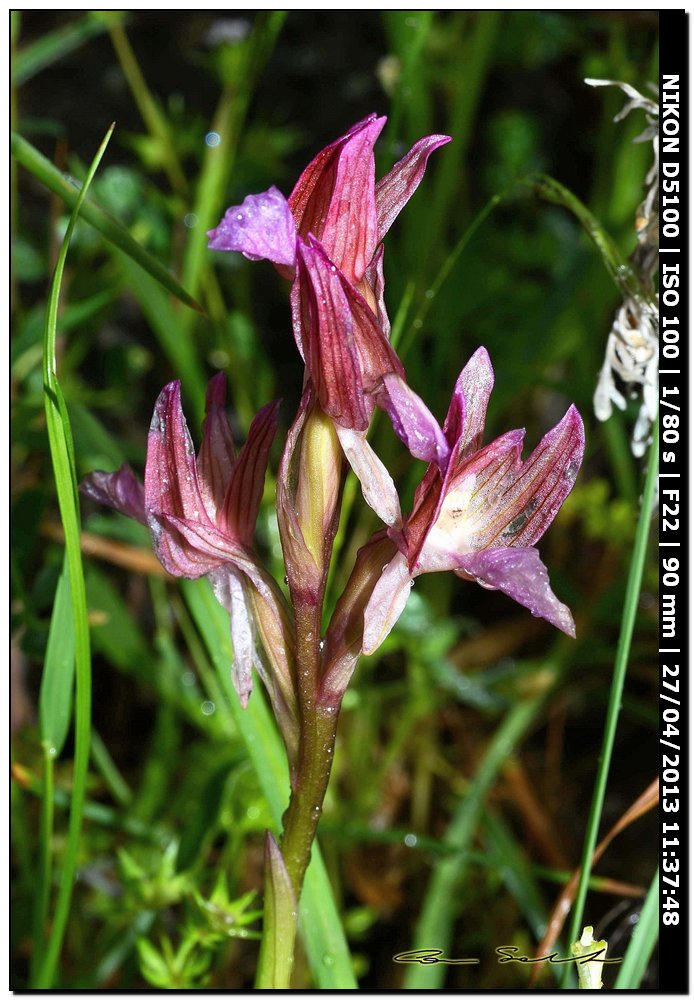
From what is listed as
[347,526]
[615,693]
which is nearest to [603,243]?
[615,693]

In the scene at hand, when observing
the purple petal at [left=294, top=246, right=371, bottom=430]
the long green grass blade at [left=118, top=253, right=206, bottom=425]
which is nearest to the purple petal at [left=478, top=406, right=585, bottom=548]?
the purple petal at [left=294, top=246, right=371, bottom=430]

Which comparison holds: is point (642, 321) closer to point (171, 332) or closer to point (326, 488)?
point (326, 488)

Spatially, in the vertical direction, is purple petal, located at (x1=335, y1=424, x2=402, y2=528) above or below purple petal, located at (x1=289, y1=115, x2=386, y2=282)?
below

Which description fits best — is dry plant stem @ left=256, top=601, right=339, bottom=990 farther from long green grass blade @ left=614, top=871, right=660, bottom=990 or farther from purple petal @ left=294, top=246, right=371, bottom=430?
long green grass blade @ left=614, top=871, right=660, bottom=990

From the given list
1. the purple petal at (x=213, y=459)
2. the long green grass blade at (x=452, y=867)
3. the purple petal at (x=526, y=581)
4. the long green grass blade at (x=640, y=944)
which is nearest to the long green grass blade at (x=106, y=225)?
the purple petal at (x=213, y=459)

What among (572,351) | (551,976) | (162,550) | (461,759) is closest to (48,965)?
(162,550)

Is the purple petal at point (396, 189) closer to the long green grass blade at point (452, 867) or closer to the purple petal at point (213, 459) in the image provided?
the purple petal at point (213, 459)
